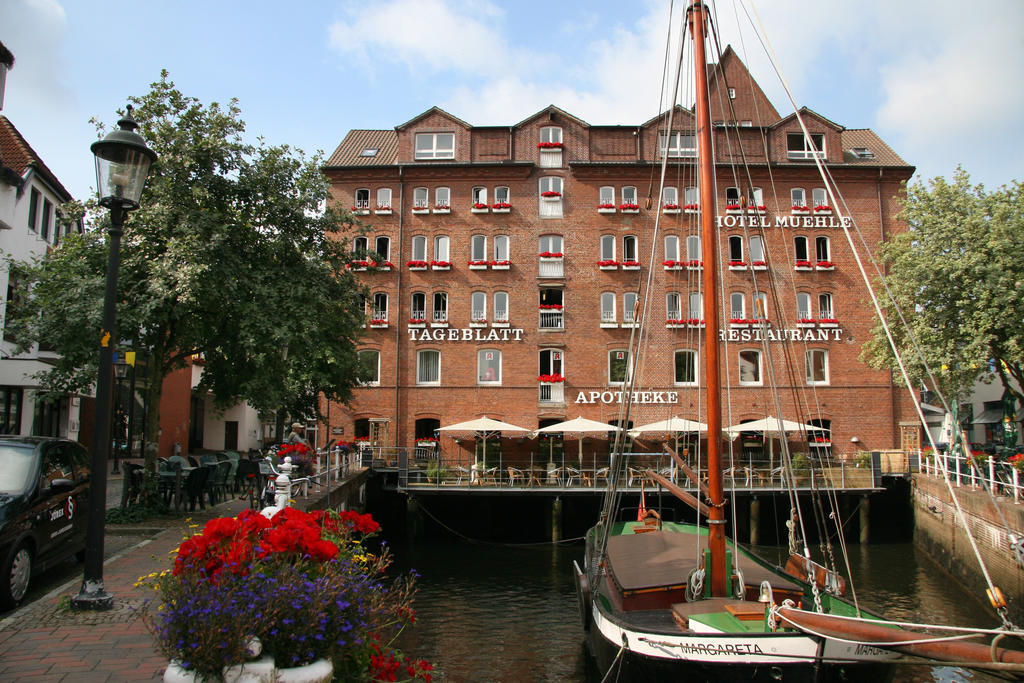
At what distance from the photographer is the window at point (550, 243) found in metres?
33.8

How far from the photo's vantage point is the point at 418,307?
110ft

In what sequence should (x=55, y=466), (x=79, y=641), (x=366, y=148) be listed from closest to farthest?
(x=79, y=641), (x=55, y=466), (x=366, y=148)

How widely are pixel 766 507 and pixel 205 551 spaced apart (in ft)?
85.5

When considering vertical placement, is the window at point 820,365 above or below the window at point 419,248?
below

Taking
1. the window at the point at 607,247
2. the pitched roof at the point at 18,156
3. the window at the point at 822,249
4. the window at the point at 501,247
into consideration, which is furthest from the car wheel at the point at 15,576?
the window at the point at 822,249

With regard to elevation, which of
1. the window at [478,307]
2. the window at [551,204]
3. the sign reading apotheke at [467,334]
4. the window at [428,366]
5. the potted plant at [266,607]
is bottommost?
the potted plant at [266,607]

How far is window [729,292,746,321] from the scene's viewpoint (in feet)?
110

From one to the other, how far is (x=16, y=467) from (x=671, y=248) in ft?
95.6

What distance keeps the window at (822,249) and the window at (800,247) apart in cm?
48

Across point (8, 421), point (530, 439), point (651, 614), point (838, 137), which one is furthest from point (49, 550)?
point (838, 137)

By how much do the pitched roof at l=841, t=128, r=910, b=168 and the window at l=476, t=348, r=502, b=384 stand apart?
63.2 ft

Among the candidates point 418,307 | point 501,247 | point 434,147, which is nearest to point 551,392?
point 501,247

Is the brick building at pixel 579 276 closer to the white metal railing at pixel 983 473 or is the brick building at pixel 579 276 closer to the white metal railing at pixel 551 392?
the white metal railing at pixel 551 392

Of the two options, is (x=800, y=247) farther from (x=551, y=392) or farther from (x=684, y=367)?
(x=551, y=392)
